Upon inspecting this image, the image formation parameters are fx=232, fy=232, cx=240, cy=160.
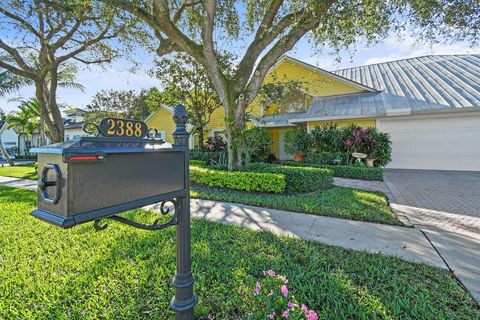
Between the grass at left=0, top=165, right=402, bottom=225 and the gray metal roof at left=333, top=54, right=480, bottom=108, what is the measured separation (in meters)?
7.94

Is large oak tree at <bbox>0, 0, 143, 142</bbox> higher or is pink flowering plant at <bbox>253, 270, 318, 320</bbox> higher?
large oak tree at <bbox>0, 0, 143, 142</bbox>

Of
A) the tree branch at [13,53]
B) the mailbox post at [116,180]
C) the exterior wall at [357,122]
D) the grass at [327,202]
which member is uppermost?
the tree branch at [13,53]

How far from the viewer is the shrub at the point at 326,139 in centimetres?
1152

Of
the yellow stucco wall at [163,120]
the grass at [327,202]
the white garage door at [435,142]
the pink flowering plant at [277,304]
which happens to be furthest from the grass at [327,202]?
the yellow stucco wall at [163,120]

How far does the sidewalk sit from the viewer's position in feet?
11.2

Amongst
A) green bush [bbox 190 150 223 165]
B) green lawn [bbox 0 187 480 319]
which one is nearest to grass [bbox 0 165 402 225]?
green lawn [bbox 0 187 480 319]

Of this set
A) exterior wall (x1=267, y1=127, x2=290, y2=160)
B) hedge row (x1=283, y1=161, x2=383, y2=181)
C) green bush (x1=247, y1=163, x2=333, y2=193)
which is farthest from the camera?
exterior wall (x1=267, y1=127, x2=290, y2=160)

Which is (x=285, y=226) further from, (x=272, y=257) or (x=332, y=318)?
(x=332, y=318)

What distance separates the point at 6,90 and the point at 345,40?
20.9 metres

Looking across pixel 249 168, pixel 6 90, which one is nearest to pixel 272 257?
pixel 249 168

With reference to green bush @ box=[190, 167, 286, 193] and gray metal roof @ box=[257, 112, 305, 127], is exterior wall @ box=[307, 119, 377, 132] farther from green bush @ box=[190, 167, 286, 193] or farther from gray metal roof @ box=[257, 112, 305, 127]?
green bush @ box=[190, 167, 286, 193]

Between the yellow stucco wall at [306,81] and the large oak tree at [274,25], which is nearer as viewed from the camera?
the large oak tree at [274,25]

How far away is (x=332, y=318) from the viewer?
2.08 metres

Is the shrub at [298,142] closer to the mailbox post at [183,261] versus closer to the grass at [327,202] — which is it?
the grass at [327,202]
